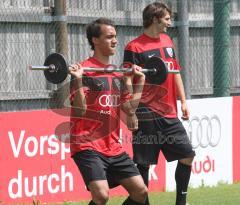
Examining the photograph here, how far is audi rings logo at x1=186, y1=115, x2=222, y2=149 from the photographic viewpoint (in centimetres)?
1166

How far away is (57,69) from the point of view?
296 inches

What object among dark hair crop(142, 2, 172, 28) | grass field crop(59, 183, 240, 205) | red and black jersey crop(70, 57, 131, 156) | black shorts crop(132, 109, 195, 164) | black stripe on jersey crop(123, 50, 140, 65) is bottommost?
grass field crop(59, 183, 240, 205)

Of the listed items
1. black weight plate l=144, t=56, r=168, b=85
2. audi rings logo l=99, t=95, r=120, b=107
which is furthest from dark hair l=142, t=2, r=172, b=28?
audi rings logo l=99, t=95, r=120, b=107

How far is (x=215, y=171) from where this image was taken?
12.0 m

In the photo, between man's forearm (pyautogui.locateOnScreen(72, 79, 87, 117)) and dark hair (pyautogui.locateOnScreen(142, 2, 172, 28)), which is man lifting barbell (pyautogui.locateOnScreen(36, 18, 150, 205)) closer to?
Result: man's forearm (pyautogui.locateOnScreen(72, 79, 87, 117))

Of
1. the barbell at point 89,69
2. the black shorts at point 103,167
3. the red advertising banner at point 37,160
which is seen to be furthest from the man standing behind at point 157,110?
the red advertising banner at point 37,160

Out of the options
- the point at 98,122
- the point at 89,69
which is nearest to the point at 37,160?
the point at 98,122

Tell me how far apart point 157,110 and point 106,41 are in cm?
140

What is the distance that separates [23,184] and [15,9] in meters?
2.26

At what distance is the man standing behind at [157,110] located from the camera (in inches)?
359

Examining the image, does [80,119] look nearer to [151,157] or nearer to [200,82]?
[151,157]

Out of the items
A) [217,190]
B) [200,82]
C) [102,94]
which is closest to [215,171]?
[217,190]

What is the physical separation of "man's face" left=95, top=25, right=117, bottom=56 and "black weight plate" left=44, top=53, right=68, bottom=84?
1.83 ft

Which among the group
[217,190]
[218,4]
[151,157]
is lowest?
[217,190]
